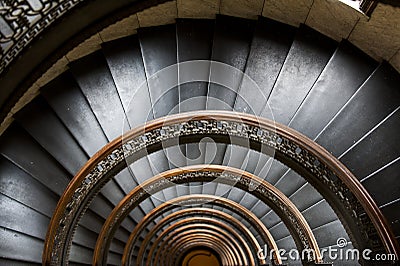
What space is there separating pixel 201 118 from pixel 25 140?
5.75ft

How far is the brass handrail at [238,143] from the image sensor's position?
266cm

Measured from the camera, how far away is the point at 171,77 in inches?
158

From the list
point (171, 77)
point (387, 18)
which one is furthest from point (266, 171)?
point (387, 18)

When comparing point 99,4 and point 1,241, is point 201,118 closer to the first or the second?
point 99,4

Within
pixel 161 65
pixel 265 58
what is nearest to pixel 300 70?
pixel 265 58

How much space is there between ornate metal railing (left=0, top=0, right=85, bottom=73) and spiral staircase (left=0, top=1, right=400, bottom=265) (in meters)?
1.71

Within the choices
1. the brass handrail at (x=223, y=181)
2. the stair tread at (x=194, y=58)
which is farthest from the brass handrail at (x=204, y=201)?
the stair tread at (x=194, y=58)

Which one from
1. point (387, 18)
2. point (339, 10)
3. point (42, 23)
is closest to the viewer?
point (42, 23)

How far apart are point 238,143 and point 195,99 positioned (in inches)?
35.4

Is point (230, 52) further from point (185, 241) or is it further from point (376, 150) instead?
point (185, 241)

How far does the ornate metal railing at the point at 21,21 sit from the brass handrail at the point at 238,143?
5.40 feet

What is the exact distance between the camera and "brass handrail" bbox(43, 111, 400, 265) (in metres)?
2.66

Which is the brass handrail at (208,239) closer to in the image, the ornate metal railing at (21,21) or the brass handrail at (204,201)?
the brass handrail at (204,201)

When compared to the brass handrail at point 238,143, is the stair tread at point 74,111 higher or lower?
higher
